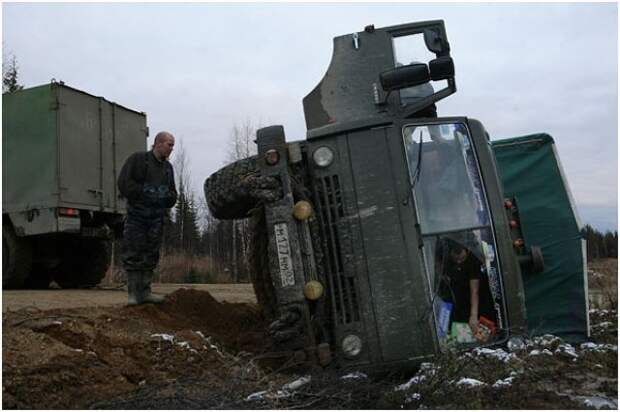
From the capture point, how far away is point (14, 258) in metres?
9.69

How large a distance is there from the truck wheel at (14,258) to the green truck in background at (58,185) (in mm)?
14

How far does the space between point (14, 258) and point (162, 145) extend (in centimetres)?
491

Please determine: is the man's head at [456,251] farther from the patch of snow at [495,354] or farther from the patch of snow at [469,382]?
the patch of snow at [469,382]

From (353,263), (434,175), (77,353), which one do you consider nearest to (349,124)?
(434,175)

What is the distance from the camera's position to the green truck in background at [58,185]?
31.5 feet

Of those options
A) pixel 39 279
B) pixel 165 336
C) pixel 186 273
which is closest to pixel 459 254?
pixel 165 336

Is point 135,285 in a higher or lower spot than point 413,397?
higher

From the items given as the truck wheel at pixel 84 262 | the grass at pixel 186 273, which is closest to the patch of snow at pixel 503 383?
the truck wheel at pixel 84 262

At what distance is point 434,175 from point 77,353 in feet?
8.86

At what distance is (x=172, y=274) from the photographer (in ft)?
61.7

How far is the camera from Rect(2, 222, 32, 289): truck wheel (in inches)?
381

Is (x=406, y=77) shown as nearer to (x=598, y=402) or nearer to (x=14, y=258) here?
(x=598, y=402)

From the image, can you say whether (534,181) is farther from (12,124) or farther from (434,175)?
(12,124)

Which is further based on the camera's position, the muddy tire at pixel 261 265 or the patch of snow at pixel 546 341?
the patch of snow at pixel 546 341
